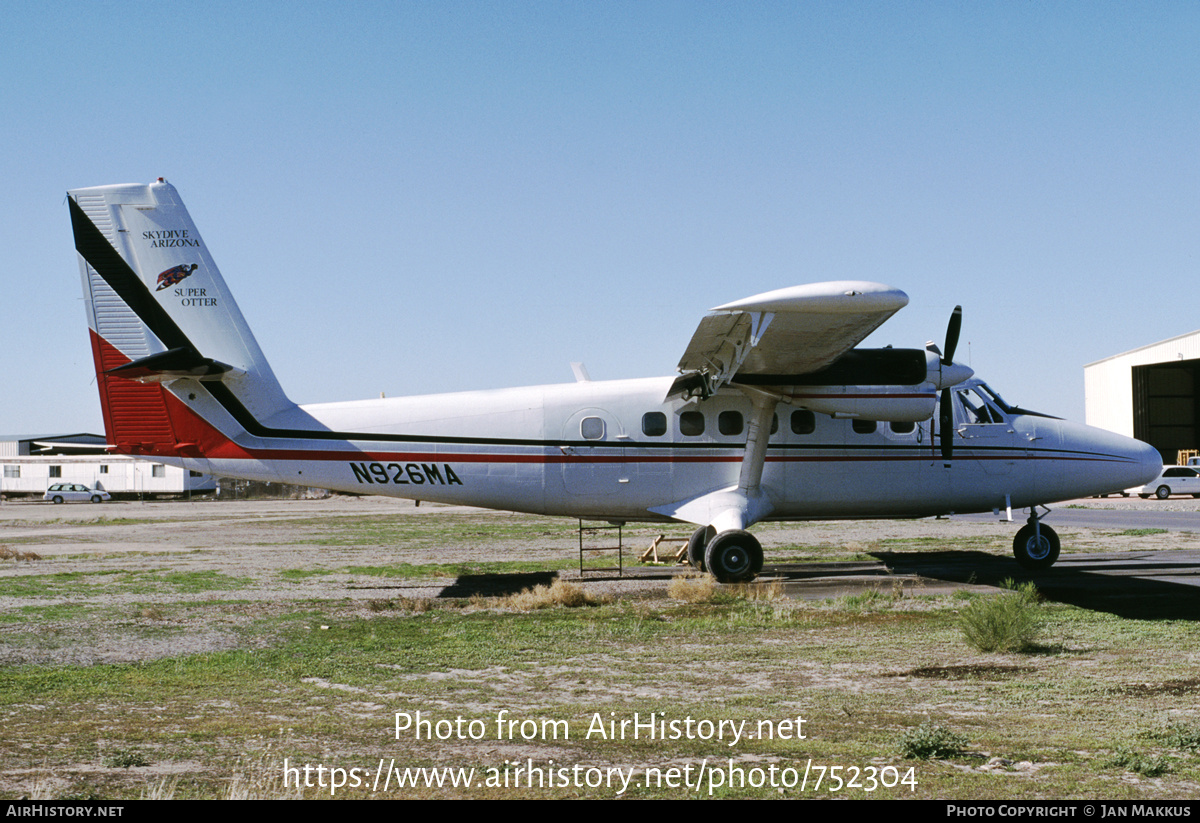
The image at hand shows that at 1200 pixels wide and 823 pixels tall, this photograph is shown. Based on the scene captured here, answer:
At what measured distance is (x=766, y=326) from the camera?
13.2m

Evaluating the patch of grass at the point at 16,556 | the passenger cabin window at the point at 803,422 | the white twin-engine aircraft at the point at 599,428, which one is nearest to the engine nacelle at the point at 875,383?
the white twin-engine aircraft at the point at 599,428

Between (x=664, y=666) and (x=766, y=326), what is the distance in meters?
5.62

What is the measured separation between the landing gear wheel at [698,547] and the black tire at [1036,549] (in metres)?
5.74

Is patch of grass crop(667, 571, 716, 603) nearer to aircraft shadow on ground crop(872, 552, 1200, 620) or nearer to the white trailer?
aircraft shadow on ground crop(872, 552, 1200, 620)

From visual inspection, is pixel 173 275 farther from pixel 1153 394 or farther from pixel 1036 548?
pixel 1153 394

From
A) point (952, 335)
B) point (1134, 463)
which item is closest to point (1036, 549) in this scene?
point (1134, 463)

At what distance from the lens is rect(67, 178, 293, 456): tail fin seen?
1556 cm

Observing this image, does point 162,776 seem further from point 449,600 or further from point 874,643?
point 449,600

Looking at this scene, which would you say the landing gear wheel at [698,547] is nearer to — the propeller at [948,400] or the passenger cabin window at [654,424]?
the passenger cabin window at [654,424]

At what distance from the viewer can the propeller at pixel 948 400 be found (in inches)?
624

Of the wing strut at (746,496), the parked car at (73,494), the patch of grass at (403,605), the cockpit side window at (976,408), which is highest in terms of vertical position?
the cockpit side window at (976,408)

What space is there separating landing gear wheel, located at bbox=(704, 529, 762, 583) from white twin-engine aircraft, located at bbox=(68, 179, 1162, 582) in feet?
0.11

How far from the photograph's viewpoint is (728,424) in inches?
662

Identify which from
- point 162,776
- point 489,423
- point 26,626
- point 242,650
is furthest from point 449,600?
point 162,776
